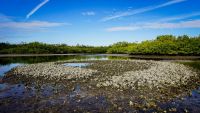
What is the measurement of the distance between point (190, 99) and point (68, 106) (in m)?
8.65

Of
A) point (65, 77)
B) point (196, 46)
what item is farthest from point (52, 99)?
point (196, 46)

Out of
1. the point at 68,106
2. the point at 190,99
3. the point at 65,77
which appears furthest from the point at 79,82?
the point at 190,99

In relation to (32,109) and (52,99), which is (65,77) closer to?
(52,99)

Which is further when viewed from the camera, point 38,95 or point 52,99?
point 38,95

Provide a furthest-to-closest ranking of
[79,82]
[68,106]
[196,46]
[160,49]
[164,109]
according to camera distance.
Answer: [160,49]
[196,46]
[79,82]
[68,106]
[164,109]

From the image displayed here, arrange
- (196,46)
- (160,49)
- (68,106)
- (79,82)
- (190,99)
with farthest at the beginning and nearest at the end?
(160,49)
(196,46)
(79,82)
(190,99)
(68,106)

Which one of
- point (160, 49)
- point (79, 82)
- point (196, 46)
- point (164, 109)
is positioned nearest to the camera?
point (164, 109)

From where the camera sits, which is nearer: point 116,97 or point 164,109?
point 164,109

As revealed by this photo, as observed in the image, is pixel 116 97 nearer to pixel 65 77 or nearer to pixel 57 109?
pixel 57 109

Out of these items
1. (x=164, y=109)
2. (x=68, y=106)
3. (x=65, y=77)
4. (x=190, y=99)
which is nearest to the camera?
(x=164, y=109)

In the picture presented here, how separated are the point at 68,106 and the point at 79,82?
8253mm

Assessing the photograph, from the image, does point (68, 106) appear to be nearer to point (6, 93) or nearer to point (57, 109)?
point (57, 109)

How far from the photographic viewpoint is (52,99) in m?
15.8

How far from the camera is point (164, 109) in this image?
1308cm
